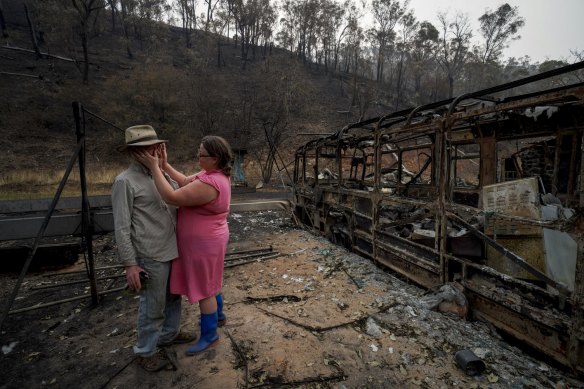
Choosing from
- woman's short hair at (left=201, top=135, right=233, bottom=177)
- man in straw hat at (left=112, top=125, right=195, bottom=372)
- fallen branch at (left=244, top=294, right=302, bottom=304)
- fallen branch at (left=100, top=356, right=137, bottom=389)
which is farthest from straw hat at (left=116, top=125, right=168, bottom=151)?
fallen branch at (left=244, top=294, right=302, bottom=304)

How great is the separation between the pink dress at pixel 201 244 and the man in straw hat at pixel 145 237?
0.30 ft

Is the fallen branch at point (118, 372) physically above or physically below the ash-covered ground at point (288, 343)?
above

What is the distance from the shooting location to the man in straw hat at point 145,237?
6.80 ft

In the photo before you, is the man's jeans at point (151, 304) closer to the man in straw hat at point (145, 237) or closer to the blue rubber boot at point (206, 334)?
the man in straw hat at point (145, 237)

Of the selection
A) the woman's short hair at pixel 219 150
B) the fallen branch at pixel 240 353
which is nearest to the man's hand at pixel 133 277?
the woman's short hair at pixel 219 150

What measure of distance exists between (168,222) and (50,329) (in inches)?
91.4

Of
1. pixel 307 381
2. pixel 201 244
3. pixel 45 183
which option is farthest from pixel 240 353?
pixel 45 183

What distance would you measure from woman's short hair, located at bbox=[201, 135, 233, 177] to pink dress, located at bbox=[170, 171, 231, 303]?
0.08m

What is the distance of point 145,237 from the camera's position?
2170 mm

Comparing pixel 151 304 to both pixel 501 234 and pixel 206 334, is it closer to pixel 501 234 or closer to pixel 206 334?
pixel 206 334

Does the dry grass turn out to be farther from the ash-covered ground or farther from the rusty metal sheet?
the rusty metal sheet

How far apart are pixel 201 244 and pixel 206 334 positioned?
89 centimetres

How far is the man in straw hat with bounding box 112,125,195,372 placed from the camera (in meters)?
2.07

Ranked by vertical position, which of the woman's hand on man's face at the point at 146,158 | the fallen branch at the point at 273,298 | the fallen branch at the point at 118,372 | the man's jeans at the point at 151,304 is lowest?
the fallen branch at the point at 273,298
